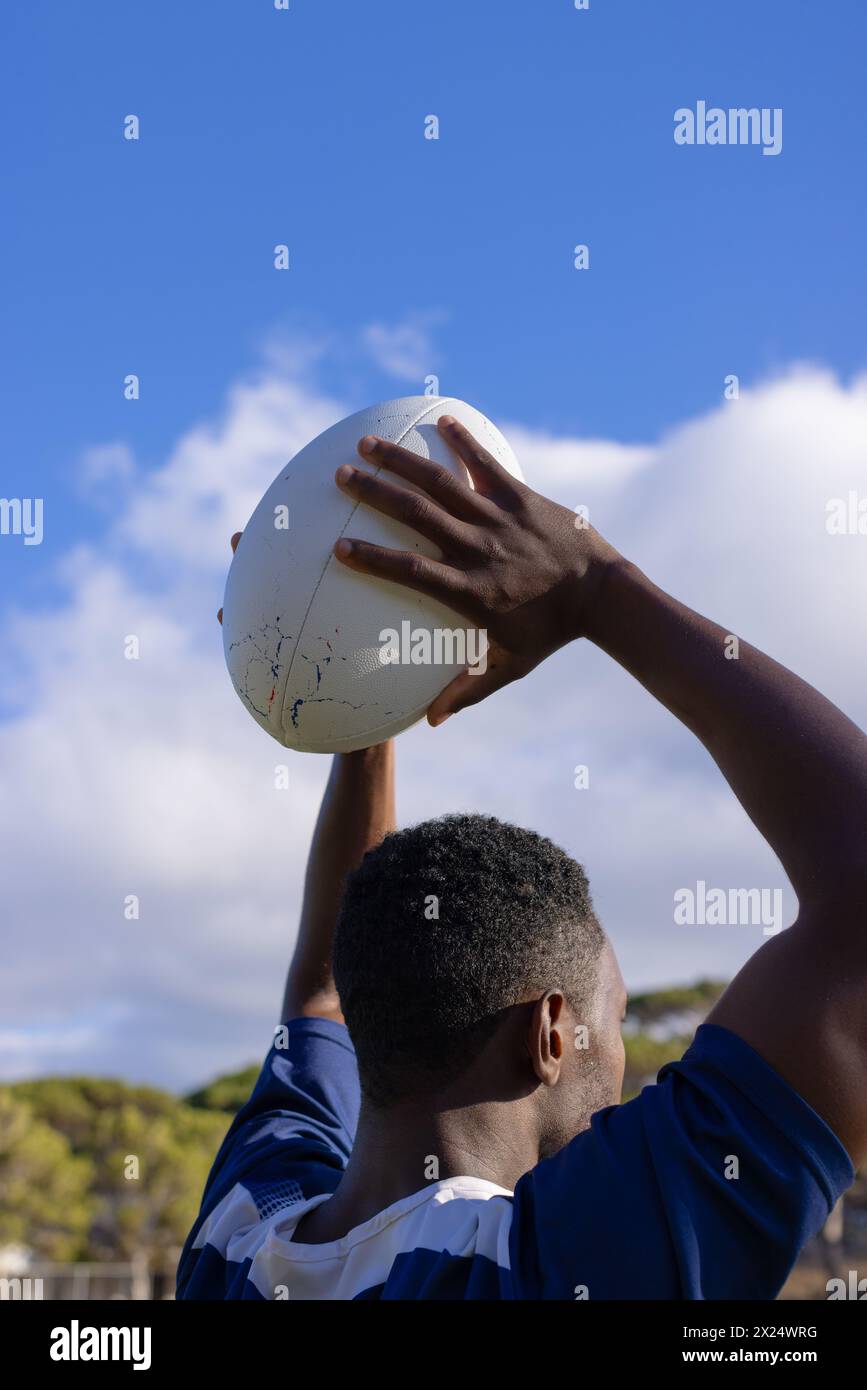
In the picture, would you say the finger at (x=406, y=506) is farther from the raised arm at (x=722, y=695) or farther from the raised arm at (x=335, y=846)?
the raised arm at (x=335, y=846)

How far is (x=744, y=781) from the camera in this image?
236 cm

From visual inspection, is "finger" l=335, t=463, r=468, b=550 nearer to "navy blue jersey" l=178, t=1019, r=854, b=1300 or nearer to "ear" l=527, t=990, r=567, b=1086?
"ear" l=527, t=990, r=567, b=1086

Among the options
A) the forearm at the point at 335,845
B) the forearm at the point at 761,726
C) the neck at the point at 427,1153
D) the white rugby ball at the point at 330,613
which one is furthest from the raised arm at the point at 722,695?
the forearm at the point at 335,845

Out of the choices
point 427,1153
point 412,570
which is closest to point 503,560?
point 412,570

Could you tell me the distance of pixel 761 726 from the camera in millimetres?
2354

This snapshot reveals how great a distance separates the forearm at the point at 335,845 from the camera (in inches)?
151

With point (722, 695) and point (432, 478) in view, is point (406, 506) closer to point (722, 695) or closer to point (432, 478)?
point (432, 478)

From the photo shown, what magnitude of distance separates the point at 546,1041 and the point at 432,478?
44.2 inches

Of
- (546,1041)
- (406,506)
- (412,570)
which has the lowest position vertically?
(546,1041)

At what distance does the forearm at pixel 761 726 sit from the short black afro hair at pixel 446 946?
49 centimetres

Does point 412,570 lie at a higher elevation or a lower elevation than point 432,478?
lower

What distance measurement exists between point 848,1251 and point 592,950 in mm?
45201

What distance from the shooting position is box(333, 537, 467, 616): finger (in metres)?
2.65
